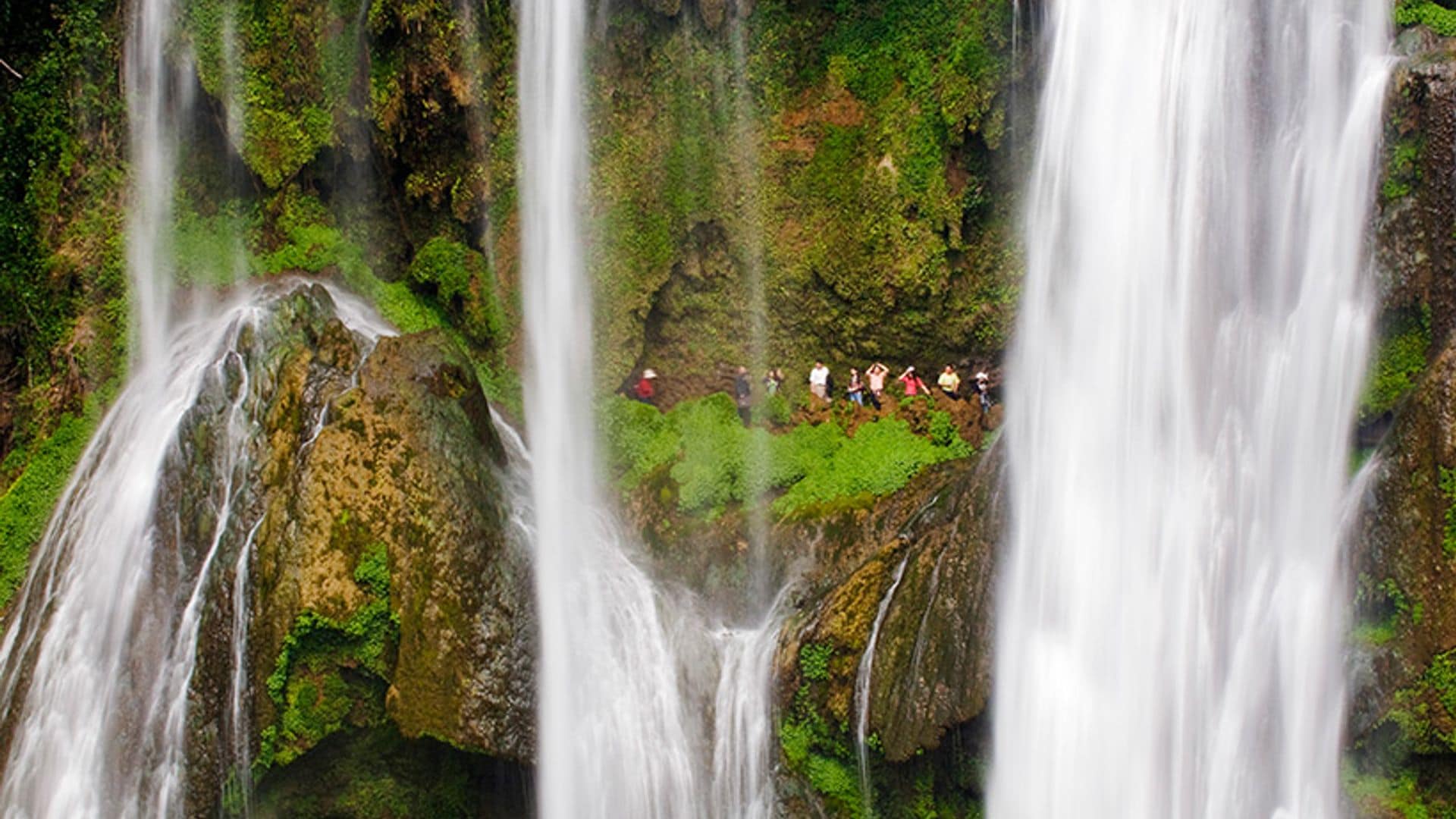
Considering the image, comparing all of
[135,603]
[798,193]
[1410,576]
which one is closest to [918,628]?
[1410,576]

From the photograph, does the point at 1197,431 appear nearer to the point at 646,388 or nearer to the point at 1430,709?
the point at 1430,709

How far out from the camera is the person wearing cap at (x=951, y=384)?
1488 centimetres

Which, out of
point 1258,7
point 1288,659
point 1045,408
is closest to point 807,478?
point 1045,408

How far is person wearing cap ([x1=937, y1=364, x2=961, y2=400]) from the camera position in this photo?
1488cm

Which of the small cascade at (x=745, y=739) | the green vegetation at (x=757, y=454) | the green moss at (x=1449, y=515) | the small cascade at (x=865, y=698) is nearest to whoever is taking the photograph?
the green moss at (x=1449, y=515)

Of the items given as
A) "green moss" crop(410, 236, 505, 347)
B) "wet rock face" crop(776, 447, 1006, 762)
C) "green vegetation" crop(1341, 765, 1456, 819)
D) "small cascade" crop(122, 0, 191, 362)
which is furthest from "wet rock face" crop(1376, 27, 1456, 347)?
"small cascade" crop(122, 0, 191, 362)

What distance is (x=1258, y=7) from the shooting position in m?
11.6

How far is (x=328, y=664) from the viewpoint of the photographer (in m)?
11.9

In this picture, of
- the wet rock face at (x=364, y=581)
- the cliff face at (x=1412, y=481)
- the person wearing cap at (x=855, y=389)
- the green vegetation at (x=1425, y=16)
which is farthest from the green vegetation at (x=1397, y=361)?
the wet rock face at (x=364, y=581)

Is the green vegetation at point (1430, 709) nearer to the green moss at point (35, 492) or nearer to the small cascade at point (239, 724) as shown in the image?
the small cascade at point (239, 724)

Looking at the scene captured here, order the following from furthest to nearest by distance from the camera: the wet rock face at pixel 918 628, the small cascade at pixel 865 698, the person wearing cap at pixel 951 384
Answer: the person wearing cap at pixel 951 384 → the small cascade at pixel 865 698 → the wet rock face at pixel 918 628

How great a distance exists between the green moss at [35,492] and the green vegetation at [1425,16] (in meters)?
12.7

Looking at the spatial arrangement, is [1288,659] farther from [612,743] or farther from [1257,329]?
[612,743]

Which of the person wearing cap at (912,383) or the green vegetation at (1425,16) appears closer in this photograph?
the green vegetation at (1425,16)
